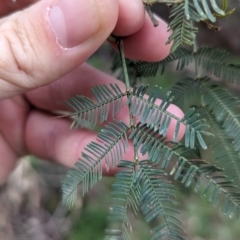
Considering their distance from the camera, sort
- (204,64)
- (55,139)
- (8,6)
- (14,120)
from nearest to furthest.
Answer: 1. (204,64)
2. (8,6)
3. (55,139)
4. (14,120)

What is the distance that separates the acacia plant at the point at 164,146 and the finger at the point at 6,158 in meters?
0.86

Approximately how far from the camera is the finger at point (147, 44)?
3.55 feet

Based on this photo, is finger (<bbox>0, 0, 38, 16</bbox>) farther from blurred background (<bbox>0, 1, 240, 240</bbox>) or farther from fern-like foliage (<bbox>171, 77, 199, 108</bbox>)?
blurred background (<bbox>0, 1, 240, 240</bbox>)

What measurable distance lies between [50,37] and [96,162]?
306 millimetres

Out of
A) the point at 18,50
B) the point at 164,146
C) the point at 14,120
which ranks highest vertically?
the point at 18,50

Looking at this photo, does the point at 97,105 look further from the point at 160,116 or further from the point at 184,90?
the point at 184,90

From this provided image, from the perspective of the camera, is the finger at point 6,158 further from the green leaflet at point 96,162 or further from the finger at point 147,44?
the green leaflet at point 96,162

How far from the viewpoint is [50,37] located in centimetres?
84

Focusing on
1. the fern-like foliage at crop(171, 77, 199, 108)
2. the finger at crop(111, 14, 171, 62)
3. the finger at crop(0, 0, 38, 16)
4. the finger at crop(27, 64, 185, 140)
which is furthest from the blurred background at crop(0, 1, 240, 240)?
the fern-like foliage at crop(171, 77, 199, 108)

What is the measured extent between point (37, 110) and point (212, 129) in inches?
35.4

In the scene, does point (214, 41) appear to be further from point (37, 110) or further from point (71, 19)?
point (71, 19)

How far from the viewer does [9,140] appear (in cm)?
165

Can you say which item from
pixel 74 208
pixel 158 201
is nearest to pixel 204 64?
pixel 158 201

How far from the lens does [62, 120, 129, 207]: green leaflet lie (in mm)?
795
